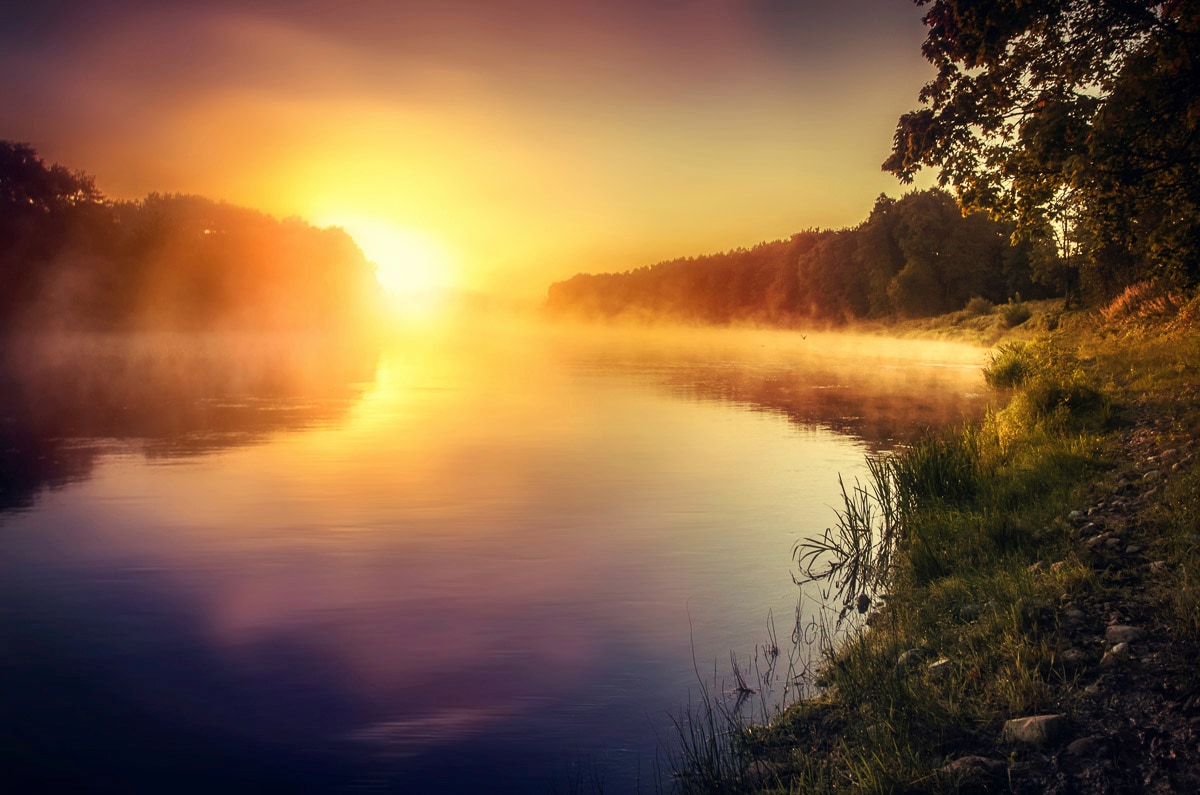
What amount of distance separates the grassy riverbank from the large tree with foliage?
394 centimetres

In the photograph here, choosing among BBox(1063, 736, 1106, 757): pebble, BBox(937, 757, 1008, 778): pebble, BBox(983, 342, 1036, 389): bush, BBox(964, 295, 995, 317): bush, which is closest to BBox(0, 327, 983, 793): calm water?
BBox(983, 342, 1036, 389): bush

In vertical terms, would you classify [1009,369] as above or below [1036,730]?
above

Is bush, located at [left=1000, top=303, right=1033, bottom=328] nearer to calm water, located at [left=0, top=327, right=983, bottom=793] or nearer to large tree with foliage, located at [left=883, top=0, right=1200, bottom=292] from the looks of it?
calm water, located at [left=0, top=327, right=983, bottom=793]

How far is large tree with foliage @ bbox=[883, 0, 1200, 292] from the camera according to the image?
13477 mm

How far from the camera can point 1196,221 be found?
15727 millimetres

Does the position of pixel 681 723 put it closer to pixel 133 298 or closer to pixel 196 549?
pixel 196 549

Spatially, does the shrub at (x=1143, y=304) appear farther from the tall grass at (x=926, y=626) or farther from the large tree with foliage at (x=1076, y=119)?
the tall grass at (x=926, y=626)

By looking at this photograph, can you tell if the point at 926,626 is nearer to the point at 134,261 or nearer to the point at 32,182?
the point at 32,182

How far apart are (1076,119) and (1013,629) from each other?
11.5 metres

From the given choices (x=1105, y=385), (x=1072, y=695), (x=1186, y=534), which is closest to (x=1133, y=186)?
(x=1105, y=385)

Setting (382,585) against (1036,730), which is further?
(382,585)

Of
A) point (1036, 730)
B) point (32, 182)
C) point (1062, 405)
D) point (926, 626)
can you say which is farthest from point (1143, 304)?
point (32, 182)

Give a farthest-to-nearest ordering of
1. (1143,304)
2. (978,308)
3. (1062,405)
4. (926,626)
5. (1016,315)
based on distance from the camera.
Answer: (978,308) < (1016,315) < (1143,304) < (1062,405) < (926,626)

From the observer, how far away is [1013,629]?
7.20 meters
